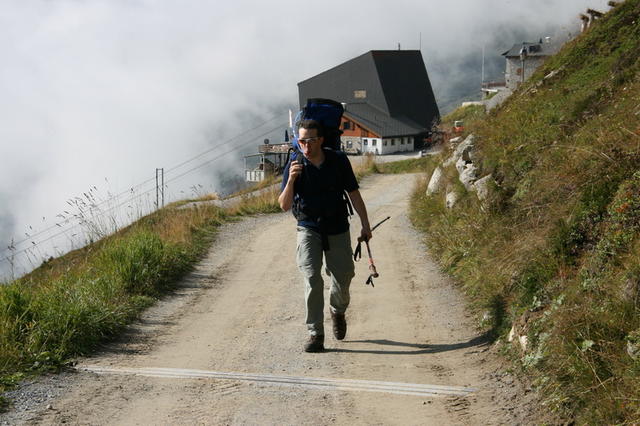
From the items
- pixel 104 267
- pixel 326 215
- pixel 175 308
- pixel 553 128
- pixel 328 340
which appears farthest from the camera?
pixel 553 128

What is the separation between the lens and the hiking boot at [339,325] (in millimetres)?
7688

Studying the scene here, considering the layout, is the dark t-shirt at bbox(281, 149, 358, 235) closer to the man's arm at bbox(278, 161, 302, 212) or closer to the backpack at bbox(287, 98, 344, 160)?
the man's arm at bbox(278, 161, 302, 212)

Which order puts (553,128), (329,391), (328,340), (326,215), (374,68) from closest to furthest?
1. (329,391)
2. (326,215)
3. (328,340)
4. (553,128)
5. (374,68)

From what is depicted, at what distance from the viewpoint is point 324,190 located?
7.32m

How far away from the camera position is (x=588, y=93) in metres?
12.1

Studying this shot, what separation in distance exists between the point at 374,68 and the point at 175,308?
59.3 metres

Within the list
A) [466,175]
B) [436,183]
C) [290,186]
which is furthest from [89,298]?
[436,183]

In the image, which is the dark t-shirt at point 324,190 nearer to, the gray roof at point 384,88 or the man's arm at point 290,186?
the man's arm at point 290,186

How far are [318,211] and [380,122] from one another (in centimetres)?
5794

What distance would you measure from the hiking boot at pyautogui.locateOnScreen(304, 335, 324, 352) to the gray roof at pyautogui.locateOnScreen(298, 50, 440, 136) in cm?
5829

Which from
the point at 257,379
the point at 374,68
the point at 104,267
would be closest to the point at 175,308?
the point at 104,267

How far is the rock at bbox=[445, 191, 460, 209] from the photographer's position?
12965 millimetres

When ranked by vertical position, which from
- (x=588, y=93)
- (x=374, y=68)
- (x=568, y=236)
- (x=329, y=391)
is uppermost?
(x=374, y=68)

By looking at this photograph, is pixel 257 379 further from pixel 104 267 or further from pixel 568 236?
pixel 104 267
